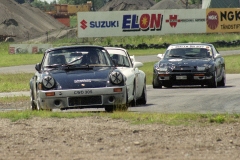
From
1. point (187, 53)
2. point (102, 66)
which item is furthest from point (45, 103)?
point (187, 53)

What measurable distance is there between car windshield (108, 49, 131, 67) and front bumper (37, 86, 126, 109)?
270cm

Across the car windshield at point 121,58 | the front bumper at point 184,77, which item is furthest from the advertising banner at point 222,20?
the car windshield at point 121,58

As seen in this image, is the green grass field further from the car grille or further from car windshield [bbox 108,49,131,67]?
car windshield [bbox 108,49,131,67]

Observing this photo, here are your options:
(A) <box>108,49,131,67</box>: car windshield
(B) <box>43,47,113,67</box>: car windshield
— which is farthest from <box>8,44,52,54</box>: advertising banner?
(B) <box>43,47,113,67</box>: car windshield

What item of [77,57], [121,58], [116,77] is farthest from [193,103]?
[116,77]

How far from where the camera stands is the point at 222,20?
7394 cm

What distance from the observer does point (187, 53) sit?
2608 centimetres

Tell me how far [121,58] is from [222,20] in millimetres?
56313

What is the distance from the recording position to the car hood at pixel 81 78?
15.3 metres

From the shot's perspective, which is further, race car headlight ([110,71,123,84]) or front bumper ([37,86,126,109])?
race car headlight ([110,71,123,84])

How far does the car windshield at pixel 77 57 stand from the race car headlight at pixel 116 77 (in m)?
0.96

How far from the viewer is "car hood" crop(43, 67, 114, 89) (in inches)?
602

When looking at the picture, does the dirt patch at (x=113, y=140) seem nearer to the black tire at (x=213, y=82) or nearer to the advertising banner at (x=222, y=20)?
the black tire at (x=213, y=82)

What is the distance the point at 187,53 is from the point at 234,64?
16.5 m
